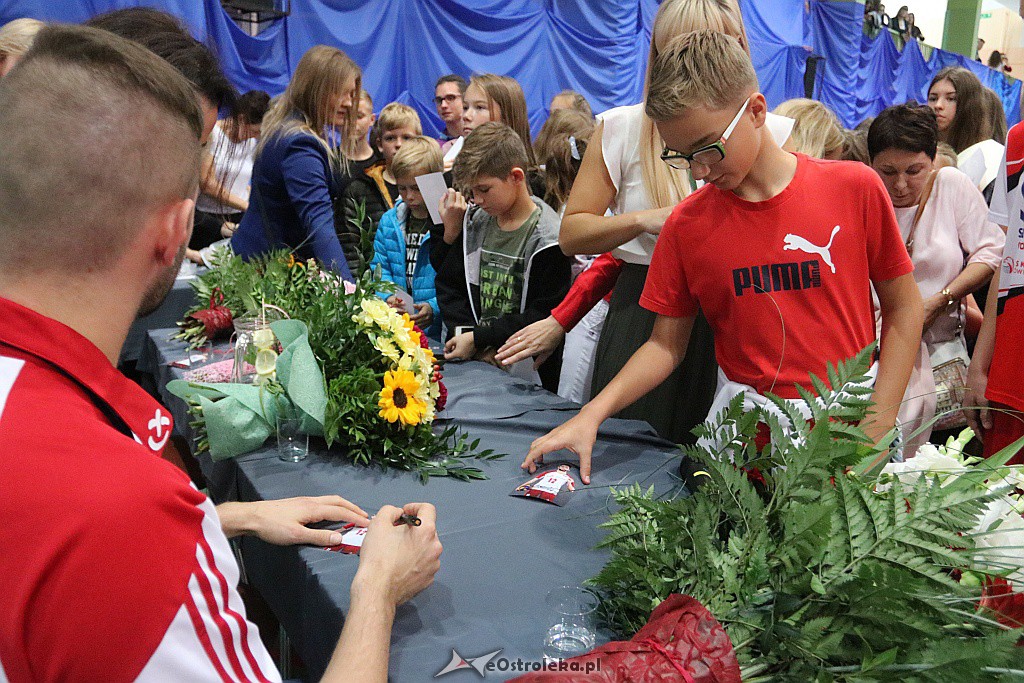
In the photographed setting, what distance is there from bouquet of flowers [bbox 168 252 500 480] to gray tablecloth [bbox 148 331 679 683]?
2.3 inches

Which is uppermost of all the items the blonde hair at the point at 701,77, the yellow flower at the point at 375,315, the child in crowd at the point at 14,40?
the child in crowd at the point at 14,40

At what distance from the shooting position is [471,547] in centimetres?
140

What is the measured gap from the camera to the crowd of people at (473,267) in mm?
743

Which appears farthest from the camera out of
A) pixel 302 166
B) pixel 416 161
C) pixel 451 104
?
pixel 451 104

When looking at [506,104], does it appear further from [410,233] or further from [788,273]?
[788,273]

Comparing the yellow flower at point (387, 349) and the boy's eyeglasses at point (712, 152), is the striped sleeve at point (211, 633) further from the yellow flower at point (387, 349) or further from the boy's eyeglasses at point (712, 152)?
the boy's eyeglasses at point (712, 152)

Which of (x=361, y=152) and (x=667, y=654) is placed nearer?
(x=667, y=654)

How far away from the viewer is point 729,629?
0.97 meters

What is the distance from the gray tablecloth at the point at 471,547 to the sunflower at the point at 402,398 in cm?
14

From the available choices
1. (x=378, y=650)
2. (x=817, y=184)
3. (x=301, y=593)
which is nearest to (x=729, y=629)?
(x=378, y=650)

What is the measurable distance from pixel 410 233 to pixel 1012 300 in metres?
2.63

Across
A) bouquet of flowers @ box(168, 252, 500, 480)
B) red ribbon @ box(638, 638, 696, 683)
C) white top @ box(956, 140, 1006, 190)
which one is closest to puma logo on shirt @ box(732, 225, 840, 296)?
bouquet of flowers @ box(168, 252, 500, 480)

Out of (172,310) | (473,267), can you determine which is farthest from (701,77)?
(172,310)

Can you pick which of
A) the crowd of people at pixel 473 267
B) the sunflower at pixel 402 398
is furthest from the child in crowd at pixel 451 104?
the sunflower at pixel 402 398
